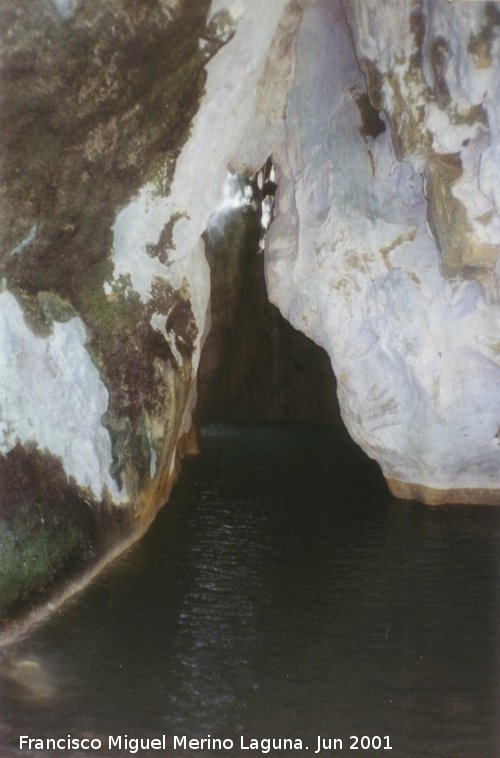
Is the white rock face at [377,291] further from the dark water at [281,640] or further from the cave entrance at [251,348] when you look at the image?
the cave entrance at [251,348]

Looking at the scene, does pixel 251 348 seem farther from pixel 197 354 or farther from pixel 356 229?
pixel 197 354

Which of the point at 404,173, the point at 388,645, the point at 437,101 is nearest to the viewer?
the point at 388,645

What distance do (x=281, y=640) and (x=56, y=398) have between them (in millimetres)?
2459

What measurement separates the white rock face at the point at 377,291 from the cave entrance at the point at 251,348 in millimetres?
8515

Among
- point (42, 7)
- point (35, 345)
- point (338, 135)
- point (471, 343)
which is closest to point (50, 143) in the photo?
point (42, 7)

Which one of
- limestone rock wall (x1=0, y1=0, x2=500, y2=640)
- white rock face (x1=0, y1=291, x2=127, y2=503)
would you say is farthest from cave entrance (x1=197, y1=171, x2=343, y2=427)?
white rock face (x1=0, y1=291, x2=127, y2=503)

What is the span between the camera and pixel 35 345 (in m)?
5.39

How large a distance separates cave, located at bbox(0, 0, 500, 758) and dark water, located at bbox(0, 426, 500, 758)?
23 millimetres

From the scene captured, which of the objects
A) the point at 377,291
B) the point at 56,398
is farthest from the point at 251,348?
the point at 56,398

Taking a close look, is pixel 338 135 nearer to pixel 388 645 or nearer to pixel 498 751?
pixel 388 645

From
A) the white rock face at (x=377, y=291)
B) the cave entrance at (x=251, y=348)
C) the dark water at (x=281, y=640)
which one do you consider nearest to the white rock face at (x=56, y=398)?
the dark water at (x=281, y=640)

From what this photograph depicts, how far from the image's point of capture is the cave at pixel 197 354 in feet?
13.5

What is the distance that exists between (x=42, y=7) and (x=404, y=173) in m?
4.19

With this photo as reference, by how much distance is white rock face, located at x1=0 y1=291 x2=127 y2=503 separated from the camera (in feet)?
16.9
